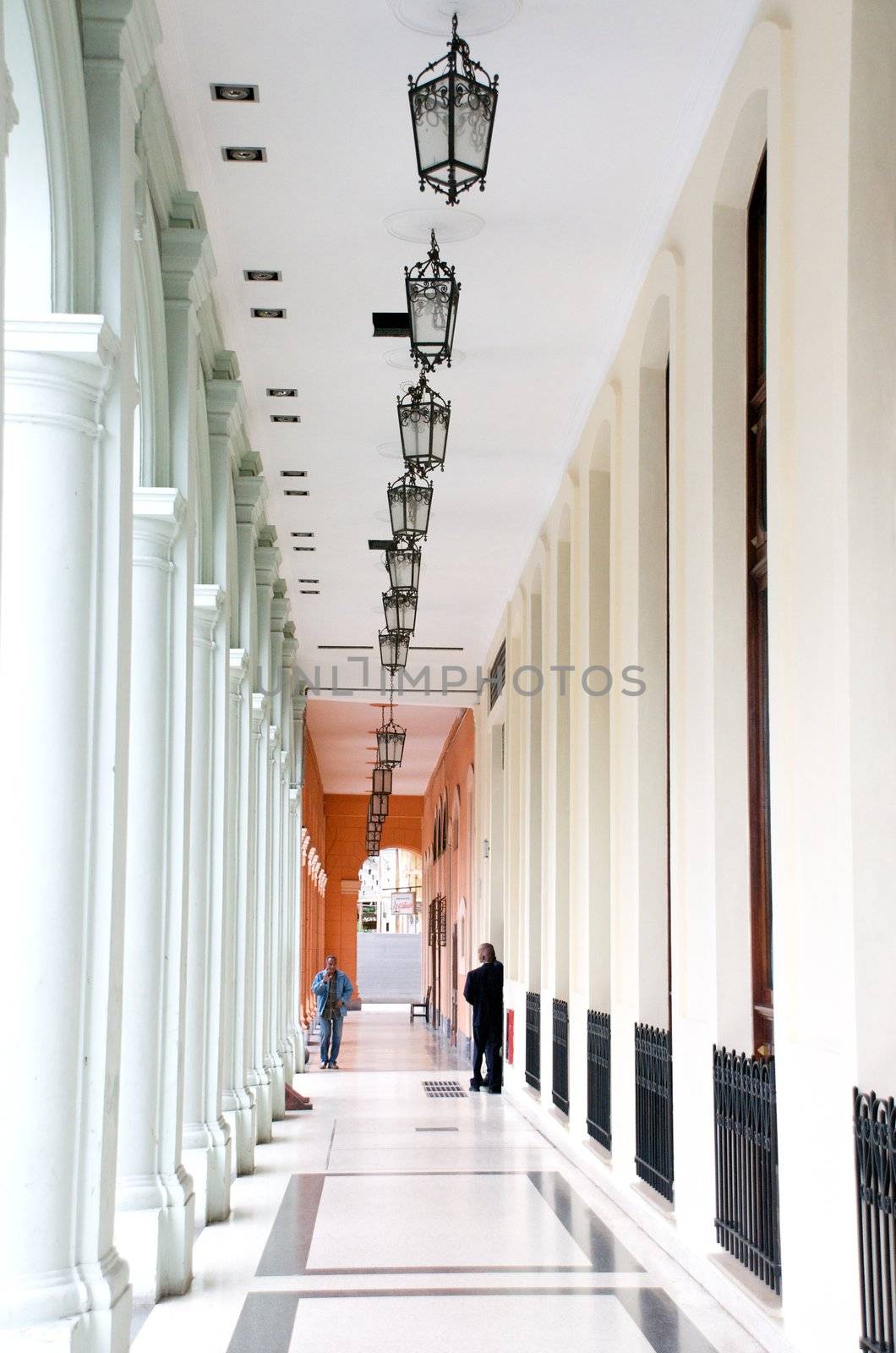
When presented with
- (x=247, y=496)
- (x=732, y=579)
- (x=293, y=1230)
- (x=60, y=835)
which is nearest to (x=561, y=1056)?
(x=293, y=1230)

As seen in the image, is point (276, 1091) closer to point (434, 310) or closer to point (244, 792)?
point (244, 792)

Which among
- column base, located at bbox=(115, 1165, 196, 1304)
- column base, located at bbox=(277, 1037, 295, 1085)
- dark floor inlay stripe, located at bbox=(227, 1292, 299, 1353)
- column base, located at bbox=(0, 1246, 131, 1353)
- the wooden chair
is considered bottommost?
the wooden chair

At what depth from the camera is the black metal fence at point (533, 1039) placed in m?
13.9

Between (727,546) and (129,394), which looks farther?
(727,546)

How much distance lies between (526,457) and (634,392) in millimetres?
2965

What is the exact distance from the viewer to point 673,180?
297 inches

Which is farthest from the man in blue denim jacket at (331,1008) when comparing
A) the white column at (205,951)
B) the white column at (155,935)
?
the white column at (155,935)

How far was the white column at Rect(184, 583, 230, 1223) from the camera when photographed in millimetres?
8133

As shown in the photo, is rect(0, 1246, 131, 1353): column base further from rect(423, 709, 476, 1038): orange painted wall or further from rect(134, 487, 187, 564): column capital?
rect(423, 709, 476, 1038): orange painted wall

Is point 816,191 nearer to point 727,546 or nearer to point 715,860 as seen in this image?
point 727,546

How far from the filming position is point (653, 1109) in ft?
26.2

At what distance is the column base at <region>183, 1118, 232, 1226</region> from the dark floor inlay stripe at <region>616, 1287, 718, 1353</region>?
2.63 metres

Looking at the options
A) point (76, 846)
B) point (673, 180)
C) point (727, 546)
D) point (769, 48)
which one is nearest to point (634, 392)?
point (673, 180)

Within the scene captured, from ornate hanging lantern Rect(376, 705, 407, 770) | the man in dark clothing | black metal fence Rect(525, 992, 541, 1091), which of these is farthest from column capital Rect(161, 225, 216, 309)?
ornate hanging lantern Rect(376, 705, 407, 770)
